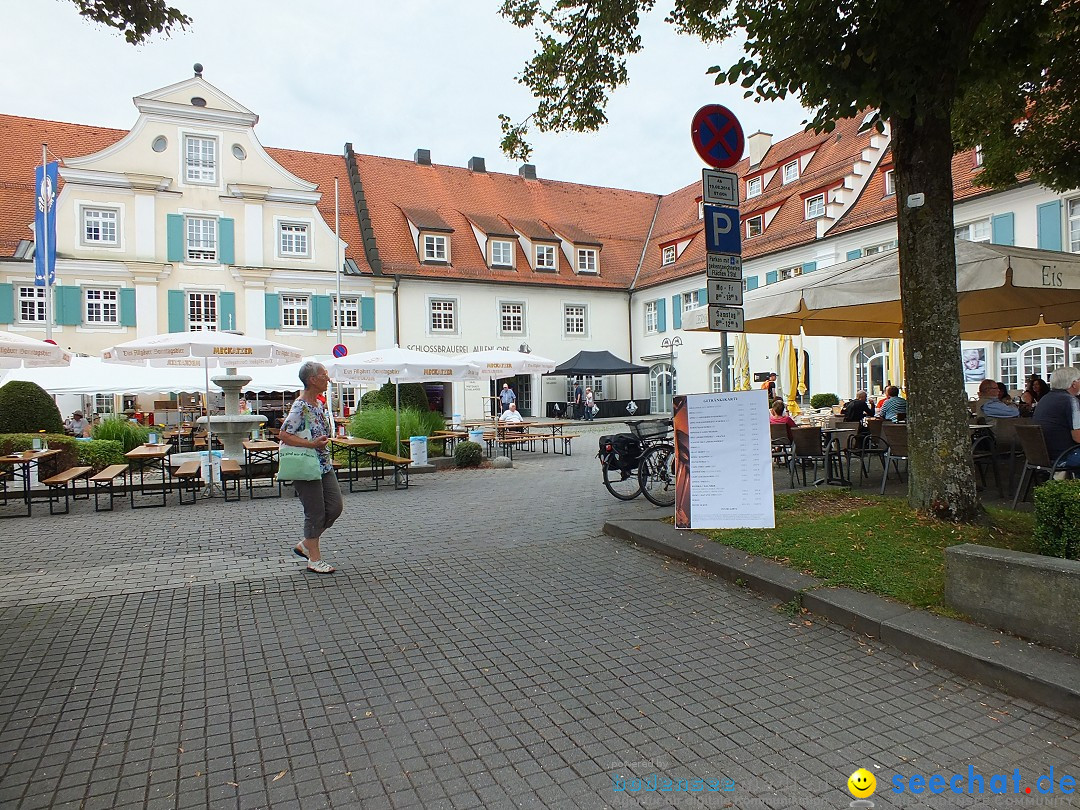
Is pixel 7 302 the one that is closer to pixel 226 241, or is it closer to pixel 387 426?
pixel 226 241

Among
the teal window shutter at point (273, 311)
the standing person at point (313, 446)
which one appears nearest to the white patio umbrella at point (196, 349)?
the standing person at point (313, 446)

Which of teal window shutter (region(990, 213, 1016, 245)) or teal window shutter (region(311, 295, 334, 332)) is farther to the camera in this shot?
teal window shutter (region(311, 295, 334, 332))

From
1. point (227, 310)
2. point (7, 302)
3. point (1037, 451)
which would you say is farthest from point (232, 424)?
point (7, 302)

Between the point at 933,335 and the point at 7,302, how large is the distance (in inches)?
1232

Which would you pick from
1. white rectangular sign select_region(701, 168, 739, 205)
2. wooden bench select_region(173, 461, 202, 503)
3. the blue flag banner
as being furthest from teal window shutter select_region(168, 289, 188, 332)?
white rectangular sign select_region(701, 168, 739, 205)

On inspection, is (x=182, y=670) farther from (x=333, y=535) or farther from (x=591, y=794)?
(x=333, y=535)

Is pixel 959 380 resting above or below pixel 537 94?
below

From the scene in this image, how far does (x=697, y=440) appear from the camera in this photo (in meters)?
6.66

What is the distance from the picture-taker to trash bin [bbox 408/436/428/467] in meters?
14.4

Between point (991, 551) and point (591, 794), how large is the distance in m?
2.95

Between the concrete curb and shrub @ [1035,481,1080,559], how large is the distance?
73 centimetres

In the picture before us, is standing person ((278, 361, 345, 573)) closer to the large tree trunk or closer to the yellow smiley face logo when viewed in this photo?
the yellow smiley face logo

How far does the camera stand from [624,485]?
1003cm

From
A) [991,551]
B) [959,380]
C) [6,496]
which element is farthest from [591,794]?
[6,496]
